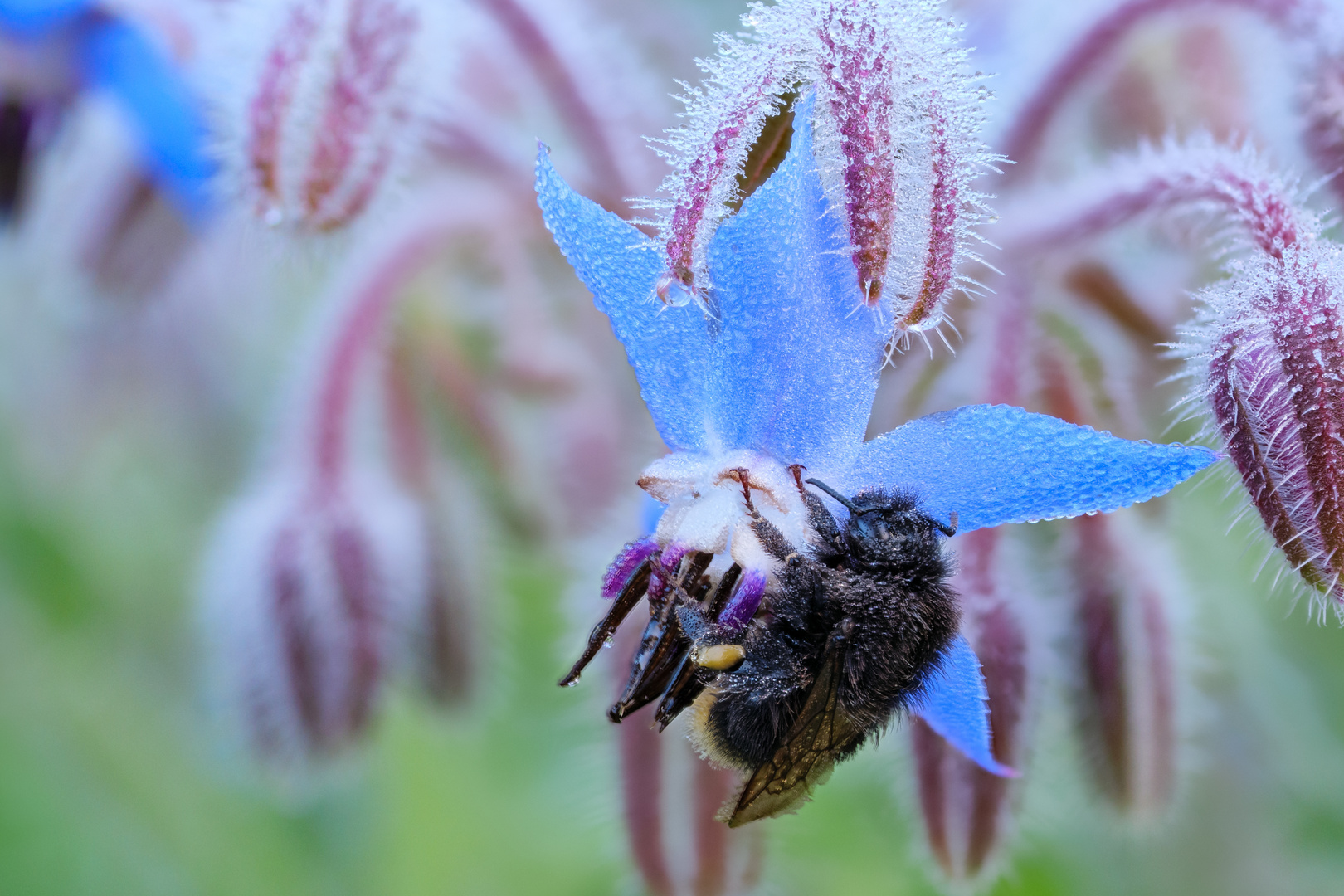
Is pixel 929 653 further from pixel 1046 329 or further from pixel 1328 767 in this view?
pixel 1328 767

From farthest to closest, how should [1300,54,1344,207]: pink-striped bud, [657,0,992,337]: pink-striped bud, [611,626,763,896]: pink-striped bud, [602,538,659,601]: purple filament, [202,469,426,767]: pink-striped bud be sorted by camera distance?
[202,469,426,767]: pink-striped bud < [611,626,763,896]: pink-striped bud < [1300,54,1344,207]: pink-striped bud < [602,538,659,601]: purple filament < [657,0,992,337]: pink-striped bud

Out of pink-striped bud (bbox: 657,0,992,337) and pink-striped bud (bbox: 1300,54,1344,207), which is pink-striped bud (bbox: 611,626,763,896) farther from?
pink-striped bud (bbox: 1300,54,1344,207)

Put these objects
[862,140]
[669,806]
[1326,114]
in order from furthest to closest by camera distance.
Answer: [669,806], [1326,114], [862,140]

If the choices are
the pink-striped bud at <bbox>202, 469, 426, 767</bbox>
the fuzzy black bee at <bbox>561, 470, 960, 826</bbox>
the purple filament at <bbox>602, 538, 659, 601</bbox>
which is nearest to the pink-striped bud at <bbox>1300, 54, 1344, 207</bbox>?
the fuzzy black bee at <bbox>561, 470, 960, 826</bbox>

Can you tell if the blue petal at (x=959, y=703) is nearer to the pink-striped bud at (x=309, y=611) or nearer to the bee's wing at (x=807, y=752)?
the bee's wing at (x=807, y=752)

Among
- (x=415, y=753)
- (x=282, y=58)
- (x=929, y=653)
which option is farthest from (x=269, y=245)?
(x=415, y=753)

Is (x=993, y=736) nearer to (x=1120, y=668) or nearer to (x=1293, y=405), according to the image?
(x=1120, y=668)

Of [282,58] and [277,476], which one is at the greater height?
[282,58]

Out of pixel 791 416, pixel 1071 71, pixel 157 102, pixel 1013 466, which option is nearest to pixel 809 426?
pixel 791 416
